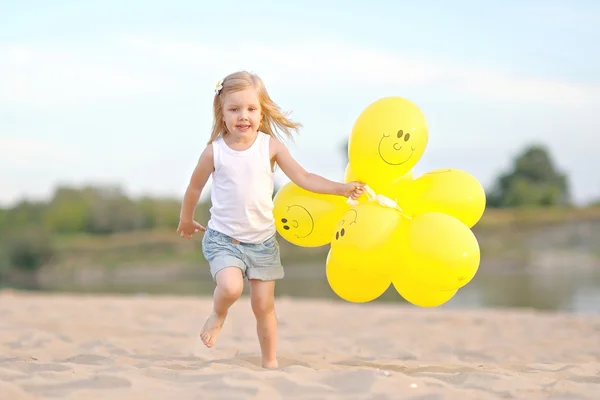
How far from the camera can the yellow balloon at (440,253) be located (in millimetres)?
3225

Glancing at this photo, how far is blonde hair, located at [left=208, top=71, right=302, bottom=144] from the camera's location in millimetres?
3510

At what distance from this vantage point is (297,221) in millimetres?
3689

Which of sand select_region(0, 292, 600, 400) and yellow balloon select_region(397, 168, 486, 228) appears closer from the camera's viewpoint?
sand select_region(0, 292, 600, 400)

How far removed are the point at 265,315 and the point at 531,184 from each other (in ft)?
86.6

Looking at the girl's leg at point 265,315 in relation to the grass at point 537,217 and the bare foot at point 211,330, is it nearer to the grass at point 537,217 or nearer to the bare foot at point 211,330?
the bare foot at point 211,330

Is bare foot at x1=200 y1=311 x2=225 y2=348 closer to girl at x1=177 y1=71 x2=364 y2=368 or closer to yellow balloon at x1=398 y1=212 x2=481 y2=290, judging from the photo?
girl at x1=177 y1=71 x2=364 y2=368

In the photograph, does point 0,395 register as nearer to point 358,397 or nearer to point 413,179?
point 358,397

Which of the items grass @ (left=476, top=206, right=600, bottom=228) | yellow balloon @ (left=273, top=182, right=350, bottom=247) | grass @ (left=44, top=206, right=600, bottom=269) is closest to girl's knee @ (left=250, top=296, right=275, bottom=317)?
yellow balloon @ (left=273, top=182, right=350, bottom=247)

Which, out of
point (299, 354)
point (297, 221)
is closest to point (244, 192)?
point (297, 221)

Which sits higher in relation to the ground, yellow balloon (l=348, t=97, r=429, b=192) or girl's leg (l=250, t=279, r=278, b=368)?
yellow balloon (l=348, t=97, r=429, b=192)

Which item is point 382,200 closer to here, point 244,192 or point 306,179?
point 306,179

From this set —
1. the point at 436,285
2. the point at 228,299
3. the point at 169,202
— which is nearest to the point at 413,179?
the point at 436,285

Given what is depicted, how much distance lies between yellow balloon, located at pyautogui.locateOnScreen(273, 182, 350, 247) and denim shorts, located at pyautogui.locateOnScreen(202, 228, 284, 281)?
0.59 feet

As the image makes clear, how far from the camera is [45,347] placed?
15.0 ft
